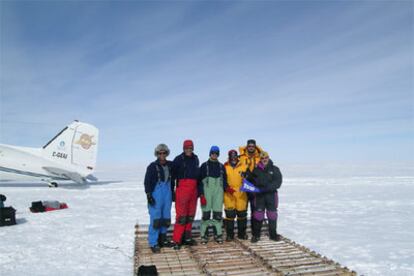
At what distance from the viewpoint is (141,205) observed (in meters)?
12.3

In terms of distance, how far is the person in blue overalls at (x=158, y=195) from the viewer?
595 centimetres

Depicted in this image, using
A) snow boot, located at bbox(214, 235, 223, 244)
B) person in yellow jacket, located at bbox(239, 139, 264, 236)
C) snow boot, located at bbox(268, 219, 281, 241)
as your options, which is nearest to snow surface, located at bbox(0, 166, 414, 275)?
snow boot, located at bbox(268, 219, 281, 241)

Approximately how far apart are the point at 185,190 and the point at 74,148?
1446 cm

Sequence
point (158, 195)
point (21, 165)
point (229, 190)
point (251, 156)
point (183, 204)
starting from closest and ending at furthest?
point (158, 195), point (183, 204), point (229, 190), point (251, 156), point (21, 165)

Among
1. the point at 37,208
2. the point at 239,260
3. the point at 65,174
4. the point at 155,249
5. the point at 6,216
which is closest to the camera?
the point at 239,260

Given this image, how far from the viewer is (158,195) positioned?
19.7ft

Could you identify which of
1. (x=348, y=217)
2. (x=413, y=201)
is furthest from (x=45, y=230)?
(x=413, y=201)

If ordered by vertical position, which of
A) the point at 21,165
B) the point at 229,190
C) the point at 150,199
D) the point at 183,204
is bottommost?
the point at 183,204

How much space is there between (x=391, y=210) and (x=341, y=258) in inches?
264

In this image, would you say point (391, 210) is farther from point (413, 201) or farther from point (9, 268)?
point (9, 268)

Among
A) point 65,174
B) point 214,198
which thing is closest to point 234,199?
point 214,198

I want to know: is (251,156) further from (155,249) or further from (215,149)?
(155,249)

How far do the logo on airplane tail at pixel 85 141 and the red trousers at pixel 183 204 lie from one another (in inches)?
550

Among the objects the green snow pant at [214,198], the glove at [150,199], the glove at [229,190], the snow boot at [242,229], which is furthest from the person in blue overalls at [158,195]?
the snow boot at [242,229]
